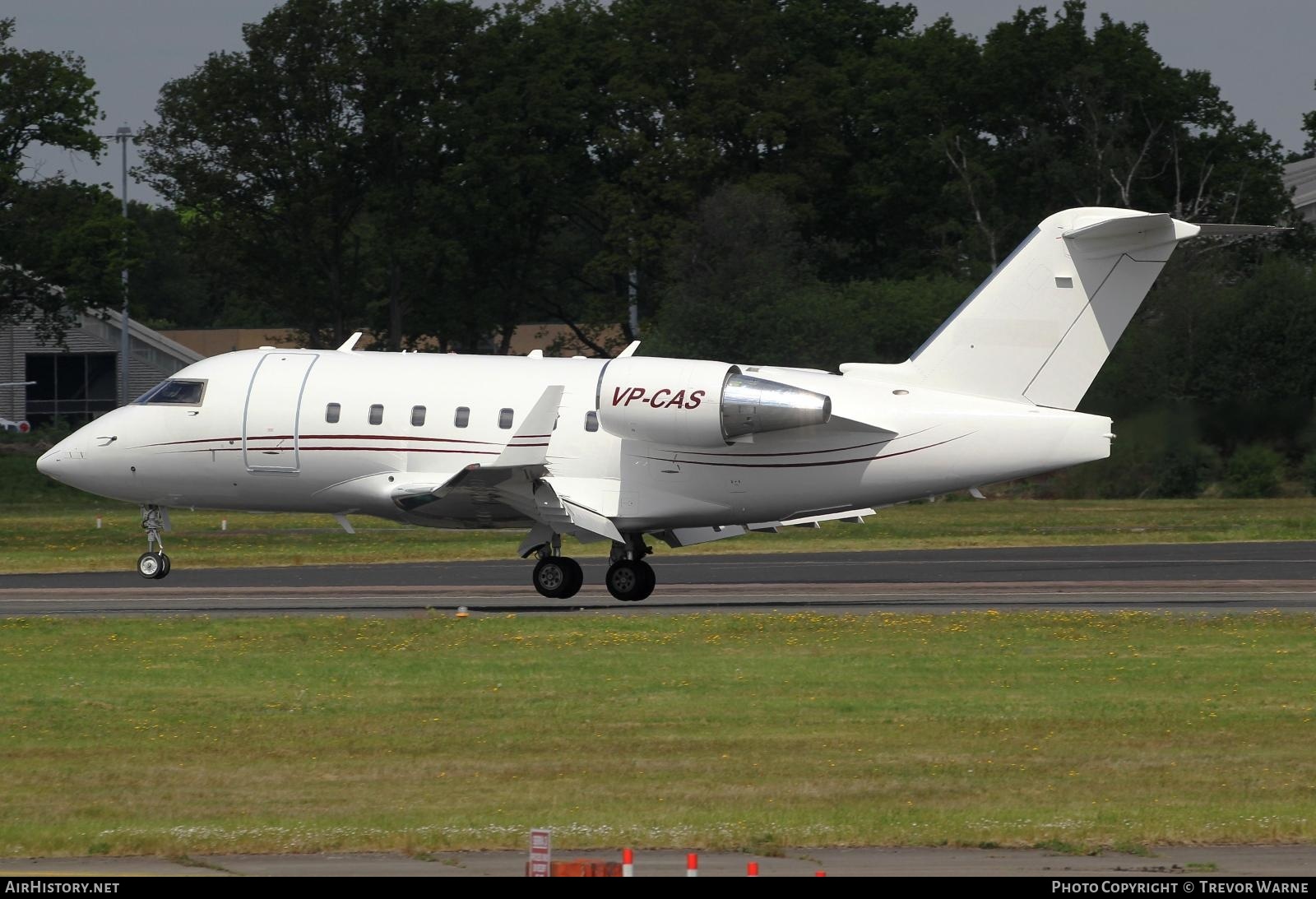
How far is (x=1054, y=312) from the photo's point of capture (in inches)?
1017

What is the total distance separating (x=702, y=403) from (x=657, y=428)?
0.85 m

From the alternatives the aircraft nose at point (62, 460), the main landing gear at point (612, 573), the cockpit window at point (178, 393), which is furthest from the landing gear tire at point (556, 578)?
the aircraft nose at point (62, 460)

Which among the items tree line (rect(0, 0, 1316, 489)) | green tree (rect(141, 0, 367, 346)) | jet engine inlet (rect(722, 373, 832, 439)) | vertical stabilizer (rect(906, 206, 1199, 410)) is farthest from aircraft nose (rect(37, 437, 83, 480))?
green tree (rect(141, 0, 367, 346))

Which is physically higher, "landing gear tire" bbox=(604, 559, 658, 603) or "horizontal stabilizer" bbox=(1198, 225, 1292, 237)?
"horizontal stabilizer" bbox=(1198, 225, 1292, 237)

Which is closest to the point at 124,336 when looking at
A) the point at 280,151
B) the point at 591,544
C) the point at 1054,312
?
the point at 280,151

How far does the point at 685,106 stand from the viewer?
7619 cm

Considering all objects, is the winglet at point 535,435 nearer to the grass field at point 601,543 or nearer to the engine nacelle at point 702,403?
the engine nacelle at point 702,403

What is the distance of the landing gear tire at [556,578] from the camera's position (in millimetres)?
27281

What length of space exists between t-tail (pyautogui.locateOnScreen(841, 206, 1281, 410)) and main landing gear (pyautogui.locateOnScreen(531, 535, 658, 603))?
548 centimetres

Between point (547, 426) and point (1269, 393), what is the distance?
31.0 m

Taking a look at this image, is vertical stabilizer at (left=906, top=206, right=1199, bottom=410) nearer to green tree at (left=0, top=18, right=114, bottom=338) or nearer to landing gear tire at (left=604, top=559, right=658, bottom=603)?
landing gear tire at (left=604, top=559, right=658, bottom=603)

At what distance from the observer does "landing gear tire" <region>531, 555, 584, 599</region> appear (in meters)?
27.3

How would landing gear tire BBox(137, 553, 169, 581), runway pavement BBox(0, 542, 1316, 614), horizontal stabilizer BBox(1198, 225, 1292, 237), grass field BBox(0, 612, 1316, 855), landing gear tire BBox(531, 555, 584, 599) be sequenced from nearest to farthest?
grass field BBox(0, 612, 1316, 855) → horizontal stabilizer BBox(1198, 225, 1292, 237) → runway pavement BBox(0, 542, 1316, 614) → landing gear tire BBox(531, 555, 584, 599) → landing gear tire BBox(137, 553, 169, 581)

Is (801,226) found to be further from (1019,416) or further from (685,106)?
(1019,416)
